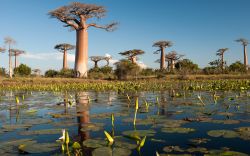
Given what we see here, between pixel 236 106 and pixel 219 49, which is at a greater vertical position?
pixel 219 49

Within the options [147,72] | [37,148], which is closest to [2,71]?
[147,72]

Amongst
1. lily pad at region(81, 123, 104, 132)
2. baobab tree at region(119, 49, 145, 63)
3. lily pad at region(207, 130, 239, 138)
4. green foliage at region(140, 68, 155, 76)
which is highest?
baobab tree at region(119, 49, 145, 63)

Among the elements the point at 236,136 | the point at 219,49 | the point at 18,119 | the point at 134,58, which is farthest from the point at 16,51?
the point at 236,136

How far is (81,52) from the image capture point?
26453 mm

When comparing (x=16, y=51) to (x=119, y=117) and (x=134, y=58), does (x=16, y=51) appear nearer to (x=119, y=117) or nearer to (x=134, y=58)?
(x=134, y=58)

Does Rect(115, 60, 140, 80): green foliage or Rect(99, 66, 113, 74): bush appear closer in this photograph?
Rect(115, 60, 140, 80): green foliage

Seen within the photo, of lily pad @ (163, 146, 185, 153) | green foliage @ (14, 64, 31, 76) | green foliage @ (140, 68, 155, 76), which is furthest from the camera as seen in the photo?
green foliage @ (14, 64, 31, 76)

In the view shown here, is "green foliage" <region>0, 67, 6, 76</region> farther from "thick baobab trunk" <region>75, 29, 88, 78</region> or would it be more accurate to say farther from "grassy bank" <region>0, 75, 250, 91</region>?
"grassy bank" <region>0, 75, 250, 91</region>

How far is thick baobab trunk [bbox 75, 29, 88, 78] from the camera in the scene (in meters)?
26.2

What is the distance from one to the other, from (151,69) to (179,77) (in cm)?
941

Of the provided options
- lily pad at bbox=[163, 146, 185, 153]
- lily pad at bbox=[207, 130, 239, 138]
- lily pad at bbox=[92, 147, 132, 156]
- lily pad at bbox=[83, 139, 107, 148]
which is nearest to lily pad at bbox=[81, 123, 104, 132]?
lily pad at bbox=[83, 139, 107, 148]

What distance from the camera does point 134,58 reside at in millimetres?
48938

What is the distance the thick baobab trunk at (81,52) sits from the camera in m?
26.2

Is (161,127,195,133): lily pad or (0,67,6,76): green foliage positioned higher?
(0,67,6,76): green foliage
